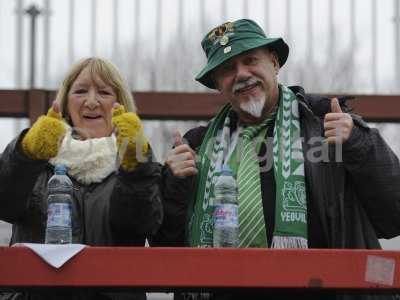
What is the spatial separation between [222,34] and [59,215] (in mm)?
951

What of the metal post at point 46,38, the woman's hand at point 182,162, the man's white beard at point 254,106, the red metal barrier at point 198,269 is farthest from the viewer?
the metal post at point 46,38

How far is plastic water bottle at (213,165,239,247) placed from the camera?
3.54 meters

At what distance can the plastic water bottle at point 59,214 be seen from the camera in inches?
136

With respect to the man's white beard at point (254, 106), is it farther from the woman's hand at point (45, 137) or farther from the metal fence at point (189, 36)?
the metal fence at point (189, 36)

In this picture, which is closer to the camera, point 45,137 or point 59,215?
point 45,137

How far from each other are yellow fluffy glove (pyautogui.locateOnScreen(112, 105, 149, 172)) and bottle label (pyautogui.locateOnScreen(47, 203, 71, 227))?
8.6 inches

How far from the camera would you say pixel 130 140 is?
339cm

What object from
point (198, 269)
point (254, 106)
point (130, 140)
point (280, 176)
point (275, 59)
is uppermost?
point (275, 59)

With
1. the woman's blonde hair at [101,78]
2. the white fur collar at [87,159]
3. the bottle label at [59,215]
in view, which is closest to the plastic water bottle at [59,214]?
the bottle label at [59,215]

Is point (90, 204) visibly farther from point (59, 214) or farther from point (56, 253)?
point (56, 253)

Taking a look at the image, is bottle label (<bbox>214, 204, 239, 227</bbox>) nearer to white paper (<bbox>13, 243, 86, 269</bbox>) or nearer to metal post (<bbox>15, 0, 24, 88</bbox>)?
white paper (<bbox>13, 243, 86, 269</bbox>)

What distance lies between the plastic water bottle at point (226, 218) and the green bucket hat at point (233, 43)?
0.50 m

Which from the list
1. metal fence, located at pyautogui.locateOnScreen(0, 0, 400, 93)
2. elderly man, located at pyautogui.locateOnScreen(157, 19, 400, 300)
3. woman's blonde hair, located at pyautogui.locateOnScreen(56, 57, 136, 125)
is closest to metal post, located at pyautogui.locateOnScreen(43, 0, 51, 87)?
metal fence, located at pyautogui.locateOnScreen(0, 0, 400, 93)

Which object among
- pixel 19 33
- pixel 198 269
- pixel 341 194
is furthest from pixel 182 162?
pixel 19 33
